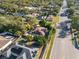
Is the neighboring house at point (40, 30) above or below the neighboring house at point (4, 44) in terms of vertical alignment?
below

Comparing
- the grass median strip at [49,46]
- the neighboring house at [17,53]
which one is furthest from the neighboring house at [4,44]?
the grass median strip at [49,46]

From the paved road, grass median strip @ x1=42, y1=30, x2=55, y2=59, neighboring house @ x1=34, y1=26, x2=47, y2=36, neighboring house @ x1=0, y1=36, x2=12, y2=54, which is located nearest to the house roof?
neighboring house @ x1=0, y1=36, x2=12, y2=54

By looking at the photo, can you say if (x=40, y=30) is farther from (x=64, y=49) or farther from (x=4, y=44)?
(x=4, y=44)

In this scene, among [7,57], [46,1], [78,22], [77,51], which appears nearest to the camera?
[7,57]

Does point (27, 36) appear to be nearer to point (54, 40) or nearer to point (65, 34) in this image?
point (54, 40)

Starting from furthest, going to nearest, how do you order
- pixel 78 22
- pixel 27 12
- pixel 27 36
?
1. pixel 27 12
2. pixel 78 22
3. pixel 27 36

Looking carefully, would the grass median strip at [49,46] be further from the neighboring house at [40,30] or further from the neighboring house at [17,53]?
the neighboring house at [17,53]

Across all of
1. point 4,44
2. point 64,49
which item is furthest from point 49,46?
point 4,44

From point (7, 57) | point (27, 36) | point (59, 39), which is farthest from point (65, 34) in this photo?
point (7, 57)
